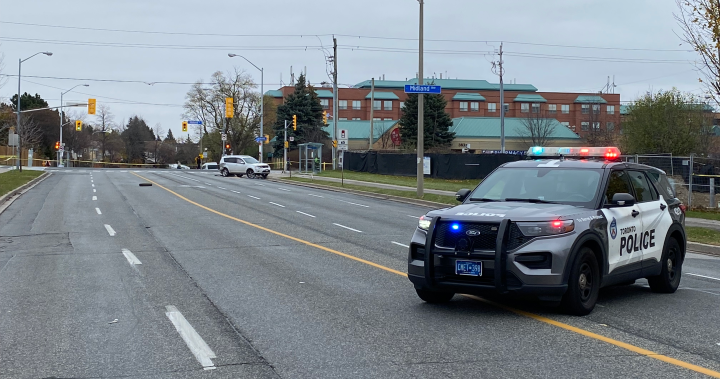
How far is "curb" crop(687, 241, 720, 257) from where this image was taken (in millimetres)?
15773

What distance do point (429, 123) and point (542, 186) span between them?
66587mm

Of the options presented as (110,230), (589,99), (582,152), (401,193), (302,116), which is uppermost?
(589,99)

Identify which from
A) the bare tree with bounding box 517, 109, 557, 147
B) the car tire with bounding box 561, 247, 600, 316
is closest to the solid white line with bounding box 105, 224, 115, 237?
the car tire with bounding box 561, 247, 600, 316

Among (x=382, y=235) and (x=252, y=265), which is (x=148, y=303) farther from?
(x=382, y=235)

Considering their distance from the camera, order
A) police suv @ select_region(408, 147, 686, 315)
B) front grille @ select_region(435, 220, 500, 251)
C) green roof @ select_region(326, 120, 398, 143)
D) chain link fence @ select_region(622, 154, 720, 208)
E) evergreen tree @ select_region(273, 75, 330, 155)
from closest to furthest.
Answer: police suv @ select_region(408, 147, 686, 315)
front grille @ select_region(435, 220, 500, 251)
chain link fence @ select_region(622, 154, 720, 208)
evergreen tree @ select_region(273, 75, 330, 155)
green roof @ select_region(326, 120, 398, 143)

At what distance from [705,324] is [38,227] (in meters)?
15.8

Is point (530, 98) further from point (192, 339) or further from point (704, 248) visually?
point (192, 339)

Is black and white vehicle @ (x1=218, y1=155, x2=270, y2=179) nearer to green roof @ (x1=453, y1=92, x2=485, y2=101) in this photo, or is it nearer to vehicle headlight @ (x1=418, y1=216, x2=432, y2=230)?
vehicle headlight @ (x1=418, y1=216, x2=432, y2=230)

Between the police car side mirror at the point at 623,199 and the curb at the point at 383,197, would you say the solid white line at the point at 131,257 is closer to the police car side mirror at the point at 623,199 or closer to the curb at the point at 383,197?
the police car side mirror at the point at 623,199

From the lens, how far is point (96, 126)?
14512cm

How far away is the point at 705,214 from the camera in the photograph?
23094 millimetres

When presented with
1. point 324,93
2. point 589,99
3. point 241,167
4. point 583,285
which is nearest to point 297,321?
point 583,285

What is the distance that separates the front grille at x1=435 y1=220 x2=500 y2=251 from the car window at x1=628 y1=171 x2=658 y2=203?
2.65 metres

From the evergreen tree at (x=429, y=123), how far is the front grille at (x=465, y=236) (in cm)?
6525
